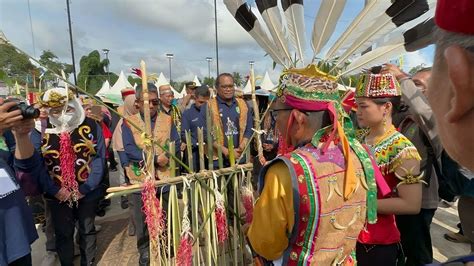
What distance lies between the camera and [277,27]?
5.82 feet

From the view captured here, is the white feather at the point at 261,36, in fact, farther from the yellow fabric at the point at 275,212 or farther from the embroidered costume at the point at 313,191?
the yellow fabric at the point at 275,212

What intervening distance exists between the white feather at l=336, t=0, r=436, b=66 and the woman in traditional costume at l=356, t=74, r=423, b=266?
0.48 meters

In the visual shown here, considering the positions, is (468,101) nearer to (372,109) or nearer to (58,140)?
(372,109)

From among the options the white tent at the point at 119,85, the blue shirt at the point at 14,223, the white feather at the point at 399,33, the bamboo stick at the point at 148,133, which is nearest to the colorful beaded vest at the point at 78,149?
the blue shirt at the point at 14,223

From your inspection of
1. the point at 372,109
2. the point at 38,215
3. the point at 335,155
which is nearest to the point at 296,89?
the point at 335,155

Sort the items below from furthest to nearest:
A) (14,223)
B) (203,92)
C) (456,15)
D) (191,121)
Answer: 1. (203,92)
2. (191,121)
3. (14,223)
4. (456,15)

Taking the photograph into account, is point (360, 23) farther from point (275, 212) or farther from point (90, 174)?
point (90, 174)

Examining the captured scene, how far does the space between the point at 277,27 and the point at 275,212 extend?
41.1 inches

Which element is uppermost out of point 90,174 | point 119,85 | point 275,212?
point 119,85

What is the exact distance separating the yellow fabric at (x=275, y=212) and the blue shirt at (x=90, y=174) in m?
2.32

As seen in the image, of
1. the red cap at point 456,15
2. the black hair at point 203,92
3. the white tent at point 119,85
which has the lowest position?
the red cap at point 456,15

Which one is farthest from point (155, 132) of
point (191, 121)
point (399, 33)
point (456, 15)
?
point (456, 15)

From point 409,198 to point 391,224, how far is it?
22 cm

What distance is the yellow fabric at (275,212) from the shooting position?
1.40 m
